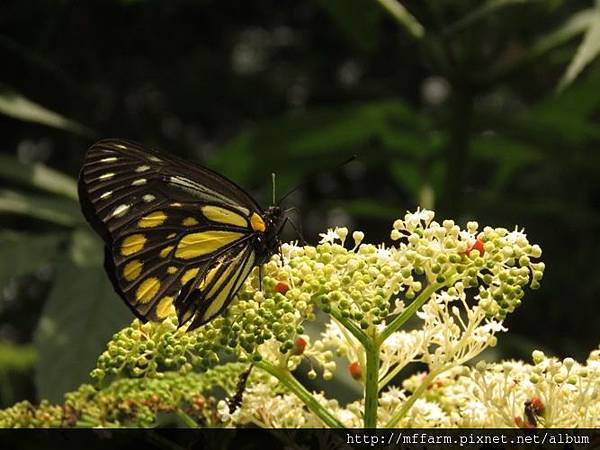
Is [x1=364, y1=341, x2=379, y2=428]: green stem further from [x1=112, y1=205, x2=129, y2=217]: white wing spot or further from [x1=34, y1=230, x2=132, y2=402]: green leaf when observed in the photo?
[x1=34, y1=230, x2=132, y2=402]: green leaf

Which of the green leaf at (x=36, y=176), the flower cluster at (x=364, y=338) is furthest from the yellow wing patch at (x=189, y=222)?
the green leaf at (x=36, y=176)

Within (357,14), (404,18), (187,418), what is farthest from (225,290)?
(357,14)

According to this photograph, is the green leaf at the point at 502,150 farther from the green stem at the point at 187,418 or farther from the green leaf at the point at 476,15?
the green stem at the point at 187,418

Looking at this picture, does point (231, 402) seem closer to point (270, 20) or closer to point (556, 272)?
point (556, 272)

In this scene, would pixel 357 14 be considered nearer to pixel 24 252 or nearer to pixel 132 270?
pixel 24 252

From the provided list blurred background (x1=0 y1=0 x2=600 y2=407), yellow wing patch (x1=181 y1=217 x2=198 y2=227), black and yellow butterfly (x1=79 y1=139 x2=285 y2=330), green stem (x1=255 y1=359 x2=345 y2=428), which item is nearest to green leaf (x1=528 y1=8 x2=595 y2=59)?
blurred background (x1=0 y1=0 x2=600 y2=407)

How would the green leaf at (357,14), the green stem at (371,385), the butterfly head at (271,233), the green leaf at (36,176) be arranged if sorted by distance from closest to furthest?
the green stem at (371,385) < the butterfly head at (271,233) < the green leaf at (36,176) < the green leaf at (357,14)

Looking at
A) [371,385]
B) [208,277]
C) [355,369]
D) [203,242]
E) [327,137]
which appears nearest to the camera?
[371,385]
